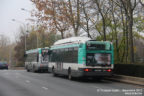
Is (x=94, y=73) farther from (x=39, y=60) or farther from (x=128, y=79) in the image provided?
(x=39, y=60)

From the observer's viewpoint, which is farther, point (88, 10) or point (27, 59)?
point (27, 59)

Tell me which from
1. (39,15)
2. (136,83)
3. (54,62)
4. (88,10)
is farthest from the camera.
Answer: (39,15)

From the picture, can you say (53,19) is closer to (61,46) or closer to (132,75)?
(61,46)

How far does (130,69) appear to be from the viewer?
19000mm

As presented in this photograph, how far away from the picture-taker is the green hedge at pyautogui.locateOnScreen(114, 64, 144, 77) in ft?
58.4

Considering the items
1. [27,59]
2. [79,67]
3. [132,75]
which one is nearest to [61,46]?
[79,67]

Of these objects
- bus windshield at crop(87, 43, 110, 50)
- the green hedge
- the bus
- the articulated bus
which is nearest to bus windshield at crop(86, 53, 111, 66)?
the articulated bus

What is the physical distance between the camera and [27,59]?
124 ft

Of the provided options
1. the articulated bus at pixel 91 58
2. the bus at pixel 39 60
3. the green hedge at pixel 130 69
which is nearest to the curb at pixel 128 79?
the green hedge at pixel 130 69

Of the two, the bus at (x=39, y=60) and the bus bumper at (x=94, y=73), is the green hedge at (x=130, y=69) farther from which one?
the bus at (x=39, y=60)

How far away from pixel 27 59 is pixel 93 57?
68.7ft

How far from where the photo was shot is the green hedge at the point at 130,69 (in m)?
17.8

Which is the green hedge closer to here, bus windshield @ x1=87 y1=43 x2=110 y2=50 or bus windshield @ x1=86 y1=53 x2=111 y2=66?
bus windshield @ x1=86 y1=53 x2=111 y2=66

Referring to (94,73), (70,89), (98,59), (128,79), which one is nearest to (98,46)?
(98,59)
